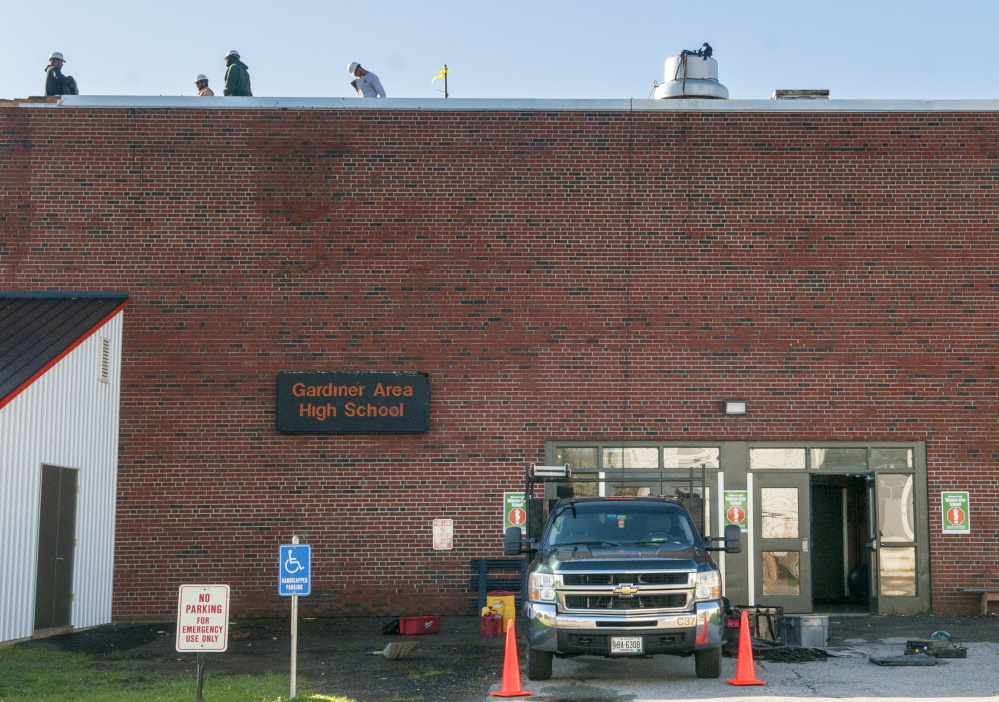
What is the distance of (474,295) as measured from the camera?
19.2m

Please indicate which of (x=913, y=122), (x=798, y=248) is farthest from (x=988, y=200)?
(x=798, y=248)

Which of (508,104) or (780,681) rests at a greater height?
(508,104)

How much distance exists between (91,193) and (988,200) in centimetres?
1540

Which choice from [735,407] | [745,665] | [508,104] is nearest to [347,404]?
[508,104]

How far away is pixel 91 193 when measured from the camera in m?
19.4

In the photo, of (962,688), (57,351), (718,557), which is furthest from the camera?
(718,557)

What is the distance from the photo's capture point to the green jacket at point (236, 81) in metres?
20.8

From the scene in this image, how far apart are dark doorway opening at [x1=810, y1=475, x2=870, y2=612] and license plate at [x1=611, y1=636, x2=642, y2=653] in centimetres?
1251

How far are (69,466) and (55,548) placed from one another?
1262 mm

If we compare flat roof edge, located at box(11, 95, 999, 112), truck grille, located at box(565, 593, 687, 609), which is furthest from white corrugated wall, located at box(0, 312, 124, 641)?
truck grille, located at box(565, 593, 687, 609)

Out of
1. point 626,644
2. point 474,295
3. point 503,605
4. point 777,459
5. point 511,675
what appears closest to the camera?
point 511,675

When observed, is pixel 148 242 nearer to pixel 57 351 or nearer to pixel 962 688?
pixel 57 351

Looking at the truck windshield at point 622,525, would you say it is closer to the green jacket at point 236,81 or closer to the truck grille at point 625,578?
the truck grille at point 625,578

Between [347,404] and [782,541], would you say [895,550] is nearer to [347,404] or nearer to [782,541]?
[782,541]
